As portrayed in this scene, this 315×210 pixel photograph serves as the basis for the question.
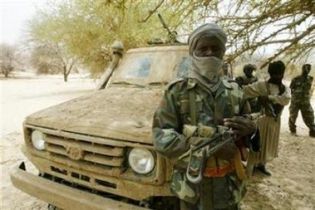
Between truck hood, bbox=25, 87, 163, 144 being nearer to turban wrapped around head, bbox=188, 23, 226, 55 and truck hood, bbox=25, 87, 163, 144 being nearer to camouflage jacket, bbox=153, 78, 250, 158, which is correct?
camouflage jacket, bbox=153, 78, 250, 158

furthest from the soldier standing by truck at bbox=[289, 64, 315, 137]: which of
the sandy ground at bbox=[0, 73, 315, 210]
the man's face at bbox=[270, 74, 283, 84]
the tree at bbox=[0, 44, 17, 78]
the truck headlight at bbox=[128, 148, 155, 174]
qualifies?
the tree at bbox=[0, 44, 17, 78]

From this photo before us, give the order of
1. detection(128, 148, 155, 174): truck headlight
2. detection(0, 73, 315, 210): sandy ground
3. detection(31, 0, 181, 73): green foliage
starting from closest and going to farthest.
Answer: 1. detection(128, 148, 155, 174): truck headlight
2. detection(0, 73, 315, 210): sandy ground
3. detection(31, 0, 181, 73): green foliage

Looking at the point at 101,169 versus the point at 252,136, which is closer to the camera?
the point at 252,136

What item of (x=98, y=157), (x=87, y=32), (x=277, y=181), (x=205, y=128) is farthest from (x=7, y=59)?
(x=205, y=128)

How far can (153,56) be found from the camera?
4301mm

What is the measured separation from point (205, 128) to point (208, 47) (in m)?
0.49

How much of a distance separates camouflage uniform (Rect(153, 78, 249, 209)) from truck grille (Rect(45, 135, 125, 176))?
2.02 ft

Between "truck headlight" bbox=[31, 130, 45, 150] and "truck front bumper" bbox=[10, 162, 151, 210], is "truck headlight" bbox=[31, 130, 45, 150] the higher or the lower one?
the higher one

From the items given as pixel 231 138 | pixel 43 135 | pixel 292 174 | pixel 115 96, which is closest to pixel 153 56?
pixel 115 96

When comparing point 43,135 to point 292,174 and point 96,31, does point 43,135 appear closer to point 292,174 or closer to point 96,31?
point 292,174

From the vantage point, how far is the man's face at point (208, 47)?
2.22 metres

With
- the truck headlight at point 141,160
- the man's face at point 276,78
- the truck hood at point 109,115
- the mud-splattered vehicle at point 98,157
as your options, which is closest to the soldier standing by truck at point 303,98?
the man's face at point 276,78

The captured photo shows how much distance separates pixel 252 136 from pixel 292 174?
11.8 feet

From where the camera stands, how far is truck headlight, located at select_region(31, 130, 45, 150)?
127 inches
